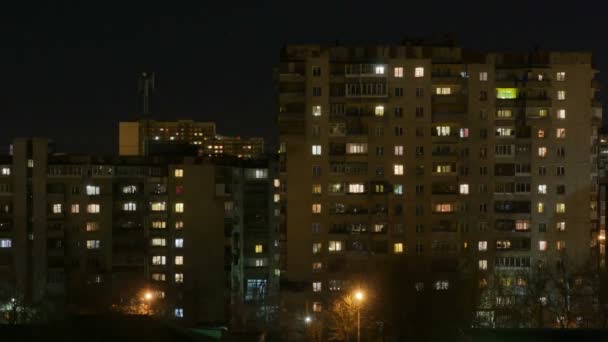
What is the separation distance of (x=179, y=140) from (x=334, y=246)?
35.3 meters

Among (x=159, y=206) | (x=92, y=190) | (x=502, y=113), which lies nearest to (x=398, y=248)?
(x=502, y=113)

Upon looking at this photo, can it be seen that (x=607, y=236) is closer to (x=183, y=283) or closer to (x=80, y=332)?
(x=183, y=283)

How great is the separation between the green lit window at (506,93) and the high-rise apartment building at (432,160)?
0.20 feet

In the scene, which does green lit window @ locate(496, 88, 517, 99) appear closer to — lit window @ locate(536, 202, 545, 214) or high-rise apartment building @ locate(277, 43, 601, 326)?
high-rise apartment building @ locate(277, 43, 601, 326)

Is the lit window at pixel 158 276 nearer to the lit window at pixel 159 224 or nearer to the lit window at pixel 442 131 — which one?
the lit window at pixel 159 224

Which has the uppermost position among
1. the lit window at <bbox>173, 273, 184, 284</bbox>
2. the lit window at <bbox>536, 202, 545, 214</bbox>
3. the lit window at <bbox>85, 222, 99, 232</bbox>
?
the lit window at <bbox>536, 202, 545, 214</bbox>

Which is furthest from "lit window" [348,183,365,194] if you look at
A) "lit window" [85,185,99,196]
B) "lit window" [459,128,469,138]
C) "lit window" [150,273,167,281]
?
"lit window" [85,185,99,196]

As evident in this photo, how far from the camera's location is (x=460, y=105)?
5659 centimetres

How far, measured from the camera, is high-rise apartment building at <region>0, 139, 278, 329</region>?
198 feet

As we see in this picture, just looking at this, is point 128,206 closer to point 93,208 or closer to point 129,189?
point 129,189

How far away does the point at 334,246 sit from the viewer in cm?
5550

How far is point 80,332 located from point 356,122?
35310 millimetres

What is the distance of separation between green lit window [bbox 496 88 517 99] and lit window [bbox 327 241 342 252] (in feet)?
43.2

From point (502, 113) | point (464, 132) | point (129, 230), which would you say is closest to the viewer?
point (464, 132)
